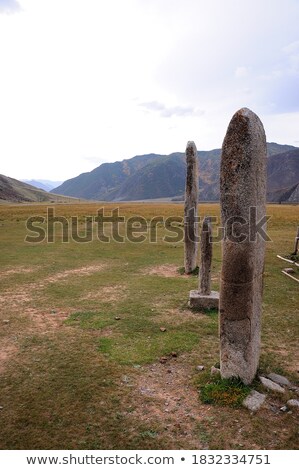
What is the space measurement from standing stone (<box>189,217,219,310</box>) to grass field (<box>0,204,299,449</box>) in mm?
584

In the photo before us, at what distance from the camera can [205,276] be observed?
A: 15227 mm

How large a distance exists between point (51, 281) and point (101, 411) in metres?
12.6

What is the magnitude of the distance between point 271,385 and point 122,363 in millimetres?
4065

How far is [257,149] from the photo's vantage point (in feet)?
26.7

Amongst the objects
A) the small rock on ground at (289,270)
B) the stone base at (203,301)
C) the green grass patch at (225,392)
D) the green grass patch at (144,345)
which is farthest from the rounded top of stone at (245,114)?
the small rock on ground at (289,270)

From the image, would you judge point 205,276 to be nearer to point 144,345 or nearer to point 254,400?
point 144,345

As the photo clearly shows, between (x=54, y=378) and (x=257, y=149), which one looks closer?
(x=257, y=149)

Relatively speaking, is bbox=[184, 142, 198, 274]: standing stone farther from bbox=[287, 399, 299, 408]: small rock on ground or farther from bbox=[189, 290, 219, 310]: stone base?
bbox=[287, 399, 299, 408]: small rock on ground

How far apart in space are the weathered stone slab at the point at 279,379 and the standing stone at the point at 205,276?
5642 millimetres

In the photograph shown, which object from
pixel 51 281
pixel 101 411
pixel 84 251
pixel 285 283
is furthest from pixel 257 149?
pixel 84 251

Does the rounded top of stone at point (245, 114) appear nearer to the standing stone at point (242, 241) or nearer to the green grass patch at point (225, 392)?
the standing stone at point (242, 241)

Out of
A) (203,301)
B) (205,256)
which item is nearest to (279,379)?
(203,301)

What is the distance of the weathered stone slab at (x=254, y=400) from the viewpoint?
811 cm

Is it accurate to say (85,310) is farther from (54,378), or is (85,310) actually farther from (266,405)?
(266,405)
